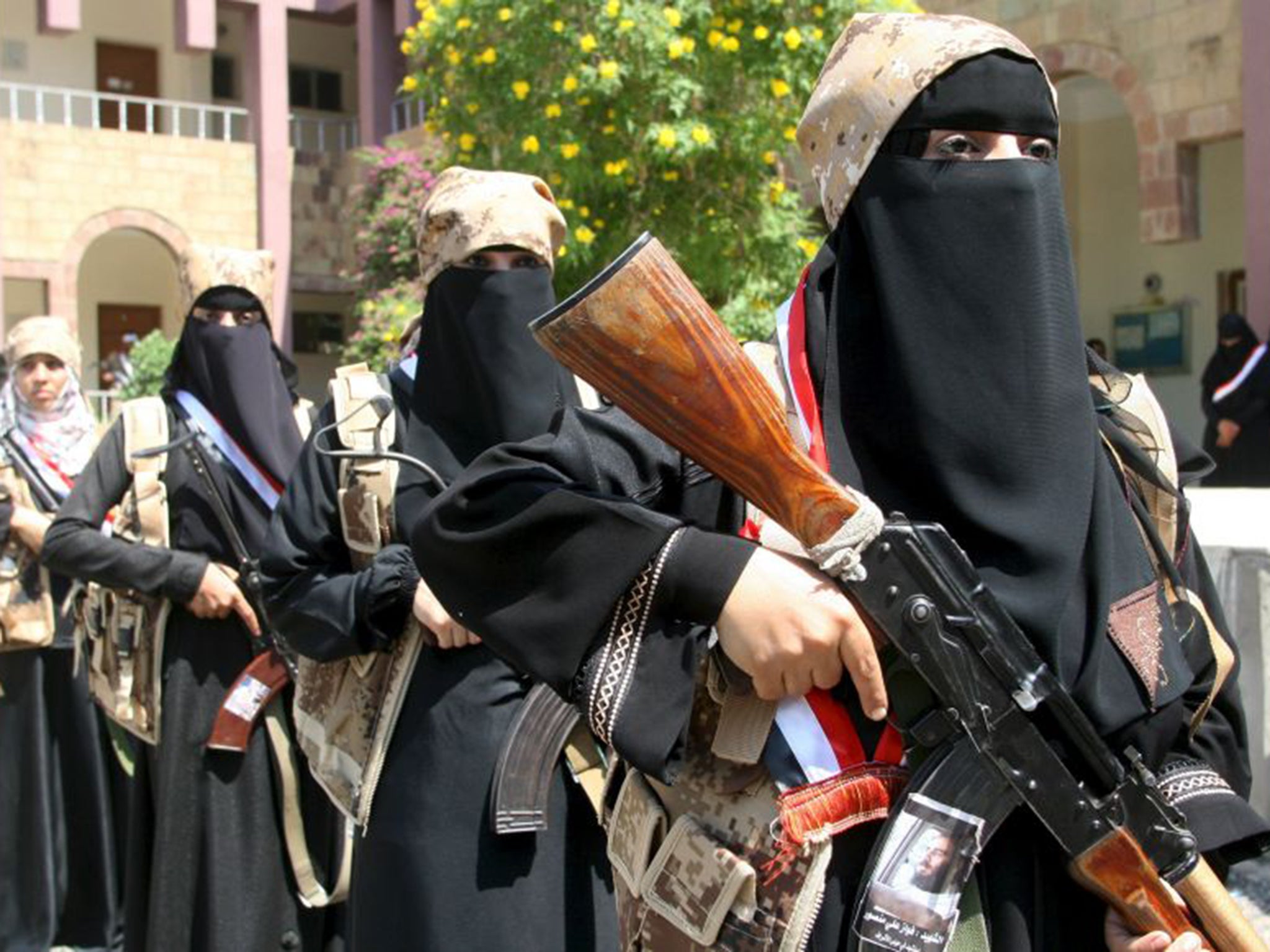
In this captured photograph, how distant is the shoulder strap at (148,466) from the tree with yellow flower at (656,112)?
4.65m

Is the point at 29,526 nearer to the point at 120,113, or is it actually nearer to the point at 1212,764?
the point at 1212,764

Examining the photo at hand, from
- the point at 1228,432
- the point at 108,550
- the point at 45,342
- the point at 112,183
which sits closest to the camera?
the point at 108,550

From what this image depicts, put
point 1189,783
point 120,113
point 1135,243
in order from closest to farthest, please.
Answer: point 1189,783 < point 1135,243 < point 120,113

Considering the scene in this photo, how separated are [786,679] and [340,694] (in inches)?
69.7

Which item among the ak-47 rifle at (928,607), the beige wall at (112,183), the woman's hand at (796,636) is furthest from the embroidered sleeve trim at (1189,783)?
the beige wall at (112,183)

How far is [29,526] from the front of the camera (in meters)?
5.36

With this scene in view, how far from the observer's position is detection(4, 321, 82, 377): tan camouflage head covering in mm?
6051

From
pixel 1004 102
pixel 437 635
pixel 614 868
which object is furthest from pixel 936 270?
pixel 437 635

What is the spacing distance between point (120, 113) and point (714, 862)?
71.5 feet

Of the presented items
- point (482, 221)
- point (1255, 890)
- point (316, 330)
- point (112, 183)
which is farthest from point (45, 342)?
point (316, 330)

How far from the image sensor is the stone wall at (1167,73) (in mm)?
11703

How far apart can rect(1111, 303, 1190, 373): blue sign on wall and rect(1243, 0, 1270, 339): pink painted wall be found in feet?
8.68

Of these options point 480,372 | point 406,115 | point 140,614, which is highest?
point 406,115

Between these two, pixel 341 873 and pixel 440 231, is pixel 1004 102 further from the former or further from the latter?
pixel 341 873
